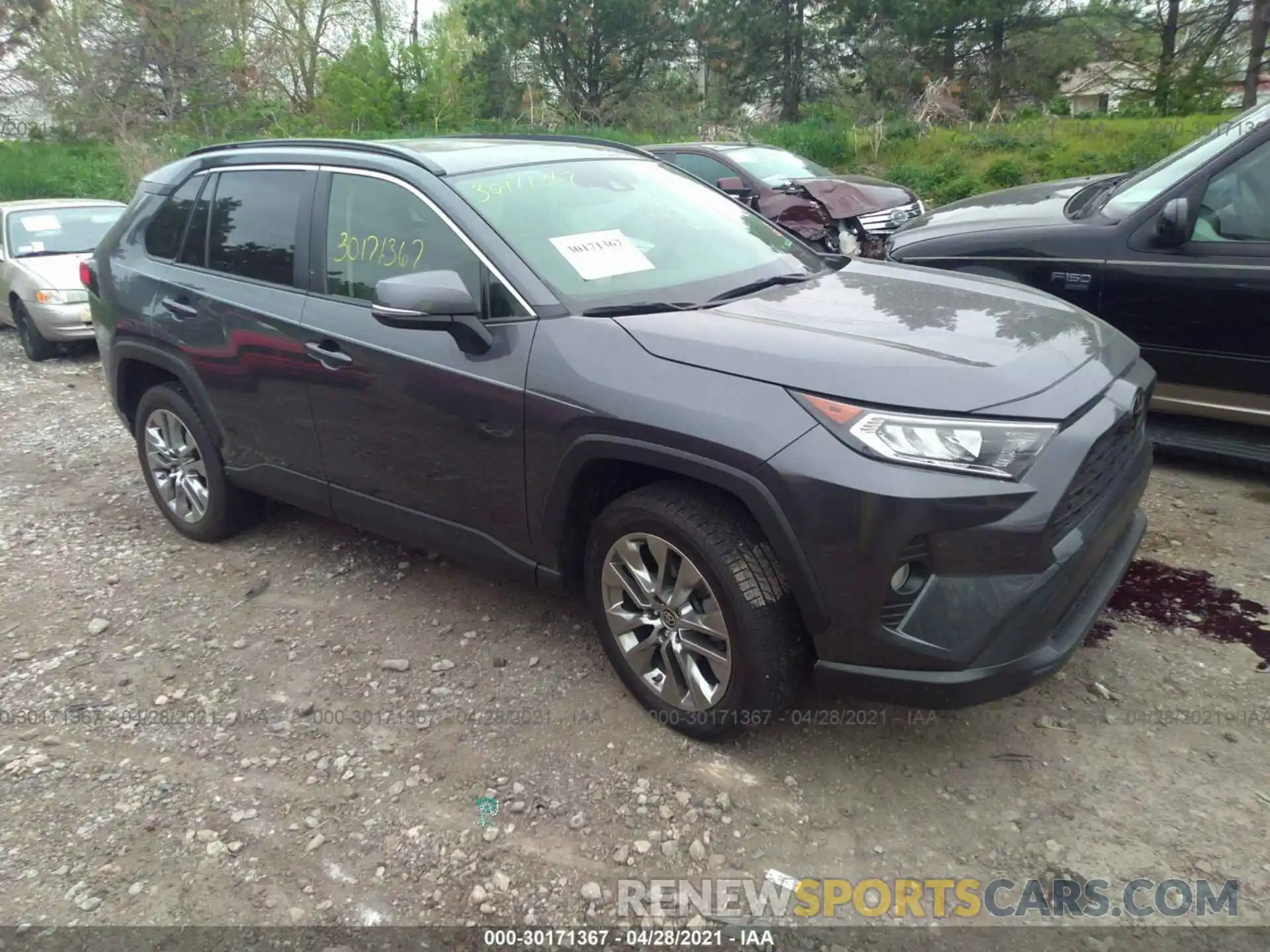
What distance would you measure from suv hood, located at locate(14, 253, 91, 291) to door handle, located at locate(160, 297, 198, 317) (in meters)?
5.73

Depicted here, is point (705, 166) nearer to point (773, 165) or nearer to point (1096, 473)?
point (773, 165)

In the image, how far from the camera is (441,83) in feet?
82.1

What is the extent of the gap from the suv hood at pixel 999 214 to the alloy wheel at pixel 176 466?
3941 millimetres

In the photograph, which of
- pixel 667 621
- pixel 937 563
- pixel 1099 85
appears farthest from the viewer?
pixel 1099 85

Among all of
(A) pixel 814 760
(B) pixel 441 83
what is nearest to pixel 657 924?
(A) pixel 814 760

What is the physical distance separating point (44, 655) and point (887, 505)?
11.0ft

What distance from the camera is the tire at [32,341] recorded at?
30.3 ft

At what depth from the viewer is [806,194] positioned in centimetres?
927

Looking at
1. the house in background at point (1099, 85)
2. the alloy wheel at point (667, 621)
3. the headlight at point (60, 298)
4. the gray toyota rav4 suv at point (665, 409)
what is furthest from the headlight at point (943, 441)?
the house in background at point (1099, 85)

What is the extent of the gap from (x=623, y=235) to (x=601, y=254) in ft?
0.61

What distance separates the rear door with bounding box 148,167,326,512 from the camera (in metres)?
3.75

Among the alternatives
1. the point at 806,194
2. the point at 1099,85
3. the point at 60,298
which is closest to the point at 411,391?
the point at 806,194

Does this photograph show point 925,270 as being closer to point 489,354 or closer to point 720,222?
point 720,222

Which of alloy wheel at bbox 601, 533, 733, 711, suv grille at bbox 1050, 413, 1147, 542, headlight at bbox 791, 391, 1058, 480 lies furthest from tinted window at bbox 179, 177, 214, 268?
suv grille at bbox 1050, 413, 1147, 542
